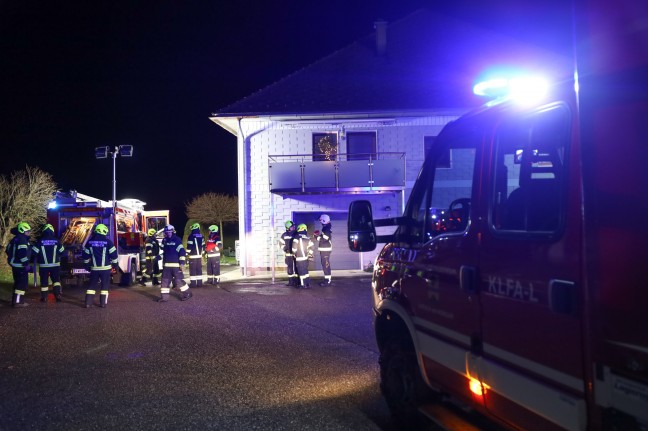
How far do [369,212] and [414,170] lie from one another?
15708mm

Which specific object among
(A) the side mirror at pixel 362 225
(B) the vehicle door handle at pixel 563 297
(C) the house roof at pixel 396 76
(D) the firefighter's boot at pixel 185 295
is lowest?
(D) the firefighter's boot at pixel 185 295

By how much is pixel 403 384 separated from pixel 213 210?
28.3m

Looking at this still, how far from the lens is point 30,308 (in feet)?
37.5

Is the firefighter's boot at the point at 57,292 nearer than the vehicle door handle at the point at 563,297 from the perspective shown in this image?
No

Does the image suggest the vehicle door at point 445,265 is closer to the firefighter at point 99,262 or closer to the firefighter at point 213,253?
the firefighter at point 99,262

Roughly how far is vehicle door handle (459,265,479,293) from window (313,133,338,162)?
1655cm

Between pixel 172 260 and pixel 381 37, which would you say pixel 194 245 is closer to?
pixel 172 260

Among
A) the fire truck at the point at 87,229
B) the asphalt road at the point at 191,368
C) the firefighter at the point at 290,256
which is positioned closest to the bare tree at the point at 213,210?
the fire truck at the point at 87,229

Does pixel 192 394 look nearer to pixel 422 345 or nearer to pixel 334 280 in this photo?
pixel 422 345

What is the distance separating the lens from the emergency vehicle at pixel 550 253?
2090mm

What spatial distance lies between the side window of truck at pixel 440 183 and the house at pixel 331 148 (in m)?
14.4

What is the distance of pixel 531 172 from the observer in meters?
3.04

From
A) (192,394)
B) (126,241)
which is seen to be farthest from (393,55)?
(192,394)

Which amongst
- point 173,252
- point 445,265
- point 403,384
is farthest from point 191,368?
point 173,252
